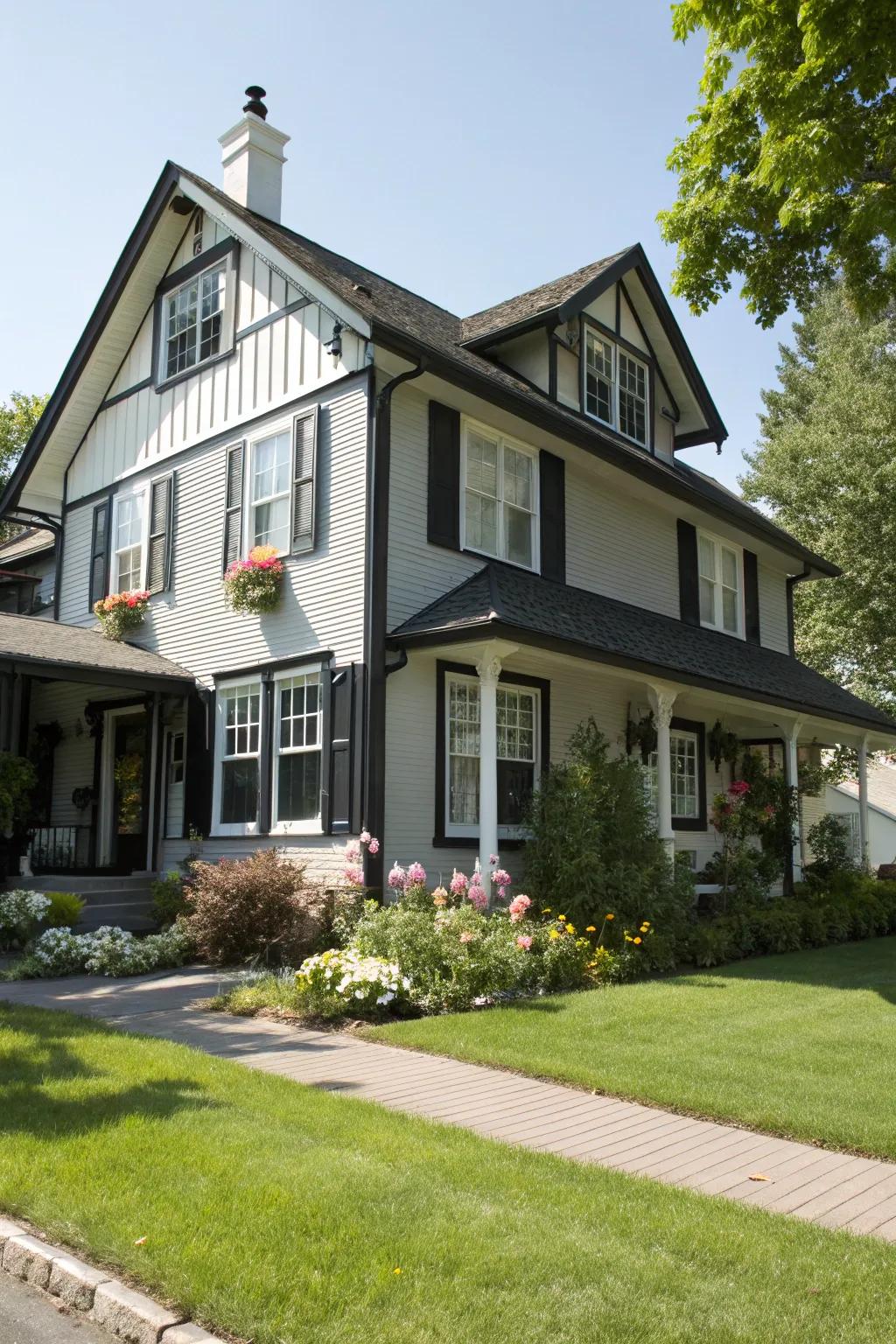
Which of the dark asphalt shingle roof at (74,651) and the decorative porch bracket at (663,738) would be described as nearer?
the dark asphalt shingle roof at (74,651)

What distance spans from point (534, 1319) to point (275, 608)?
10.6 m

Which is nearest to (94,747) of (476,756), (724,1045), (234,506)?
(234,506)

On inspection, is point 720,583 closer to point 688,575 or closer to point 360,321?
point 688,575

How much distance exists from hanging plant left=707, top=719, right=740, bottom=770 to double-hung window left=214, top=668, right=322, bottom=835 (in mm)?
7536

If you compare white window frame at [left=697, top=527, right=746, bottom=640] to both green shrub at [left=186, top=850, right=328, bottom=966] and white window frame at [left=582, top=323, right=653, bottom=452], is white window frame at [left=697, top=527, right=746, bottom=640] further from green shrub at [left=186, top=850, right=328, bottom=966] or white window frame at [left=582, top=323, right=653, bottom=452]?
green shrub at [left=186, top=850, right=328, bottom=966]

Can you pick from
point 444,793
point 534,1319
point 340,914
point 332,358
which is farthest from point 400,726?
point 534,1319

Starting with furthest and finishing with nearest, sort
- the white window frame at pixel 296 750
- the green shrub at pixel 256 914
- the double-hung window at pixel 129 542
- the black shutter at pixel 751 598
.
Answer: the black shutter at pixel 751 598 → the double-hung window at pixel 129 542 → the white window frame at pixel 296 750 → the green shrub at pixel 256 914

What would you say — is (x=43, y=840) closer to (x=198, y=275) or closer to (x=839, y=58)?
(x=198, y=275)

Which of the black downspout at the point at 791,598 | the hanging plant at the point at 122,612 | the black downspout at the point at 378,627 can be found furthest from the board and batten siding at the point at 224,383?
the black downspout at the point at 791,598

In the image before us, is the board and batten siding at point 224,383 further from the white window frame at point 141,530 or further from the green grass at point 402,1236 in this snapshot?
the green grass at point 402,1236

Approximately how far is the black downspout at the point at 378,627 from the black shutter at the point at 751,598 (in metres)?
9.38

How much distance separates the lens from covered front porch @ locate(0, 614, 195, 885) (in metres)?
13.9

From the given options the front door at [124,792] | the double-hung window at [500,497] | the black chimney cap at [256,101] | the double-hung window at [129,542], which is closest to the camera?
the double-hung window at [500,497]

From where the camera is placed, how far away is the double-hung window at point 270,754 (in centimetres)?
1277
